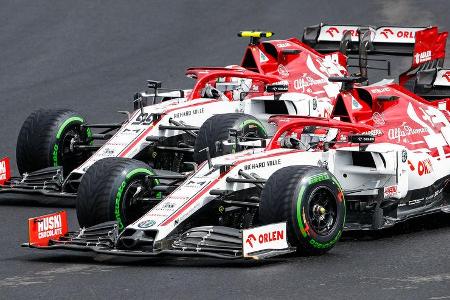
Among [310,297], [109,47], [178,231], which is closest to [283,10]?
[109,47]

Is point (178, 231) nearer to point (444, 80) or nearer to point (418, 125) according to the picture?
point (418, 125)

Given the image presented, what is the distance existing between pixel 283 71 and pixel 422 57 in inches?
97.2

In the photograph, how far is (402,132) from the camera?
17891mm

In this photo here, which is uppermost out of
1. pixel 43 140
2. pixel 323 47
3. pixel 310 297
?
pixel 323 47

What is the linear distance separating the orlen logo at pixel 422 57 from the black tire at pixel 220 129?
3659 mm

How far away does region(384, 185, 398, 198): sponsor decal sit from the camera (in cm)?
1677

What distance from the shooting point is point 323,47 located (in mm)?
25312

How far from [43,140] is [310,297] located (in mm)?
8195

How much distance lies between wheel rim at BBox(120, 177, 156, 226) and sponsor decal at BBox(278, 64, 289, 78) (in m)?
7.26

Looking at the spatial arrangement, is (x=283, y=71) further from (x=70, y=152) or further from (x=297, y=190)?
(x=297, y=190)

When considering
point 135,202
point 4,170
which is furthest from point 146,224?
point 4,170

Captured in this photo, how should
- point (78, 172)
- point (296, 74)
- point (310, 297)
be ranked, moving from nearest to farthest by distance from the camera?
1. point (310, 297)
2. point (78, 172)
3. point (296, 74)

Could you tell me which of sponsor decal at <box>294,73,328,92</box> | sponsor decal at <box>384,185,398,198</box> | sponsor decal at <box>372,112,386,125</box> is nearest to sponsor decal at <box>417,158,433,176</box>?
sponsor decal at <box>384,185,398,198</box>

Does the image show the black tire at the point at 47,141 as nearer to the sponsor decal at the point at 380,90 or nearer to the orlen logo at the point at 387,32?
the sponsor decal at the point at 380,90
